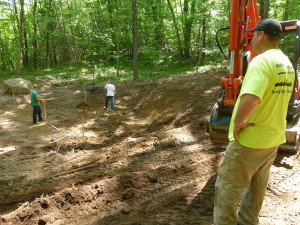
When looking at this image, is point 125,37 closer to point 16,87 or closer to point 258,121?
point 16,87

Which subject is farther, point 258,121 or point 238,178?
point 238,178

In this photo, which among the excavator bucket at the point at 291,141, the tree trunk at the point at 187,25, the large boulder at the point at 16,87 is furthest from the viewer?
the tree trunk at the point at 187,25

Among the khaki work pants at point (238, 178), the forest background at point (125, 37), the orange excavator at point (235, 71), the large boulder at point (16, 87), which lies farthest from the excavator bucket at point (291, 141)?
the large boulder at point (16, 87)

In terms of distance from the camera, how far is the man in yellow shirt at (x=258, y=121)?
2.30m

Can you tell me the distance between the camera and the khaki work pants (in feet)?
8.31

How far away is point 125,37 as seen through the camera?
84.3 ft

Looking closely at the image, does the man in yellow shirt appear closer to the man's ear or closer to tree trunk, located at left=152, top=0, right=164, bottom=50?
the man's ear

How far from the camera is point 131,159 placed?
616cm

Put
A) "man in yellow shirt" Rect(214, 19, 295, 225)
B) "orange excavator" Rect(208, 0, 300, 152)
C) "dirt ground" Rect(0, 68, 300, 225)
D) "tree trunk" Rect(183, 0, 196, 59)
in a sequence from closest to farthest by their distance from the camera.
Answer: "man in yellow shirt" Rect(214, 19, 295, 225), "dirt ground" Rect(0, 68, 300, 225), "orange excavator" Rect(208, 0, 300, 152), "tree trunk" Rect(183, 0, 196, 59)

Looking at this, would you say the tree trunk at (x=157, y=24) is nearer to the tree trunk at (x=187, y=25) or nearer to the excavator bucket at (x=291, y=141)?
the tree trunk at (x=187, y=25)

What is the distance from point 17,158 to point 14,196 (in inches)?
99.7

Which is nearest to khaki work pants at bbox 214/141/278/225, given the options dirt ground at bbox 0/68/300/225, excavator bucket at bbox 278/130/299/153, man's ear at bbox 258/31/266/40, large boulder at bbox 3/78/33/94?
dirt ground at bbox 0/68/300/225

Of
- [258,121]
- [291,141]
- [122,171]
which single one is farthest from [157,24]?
[258,121]

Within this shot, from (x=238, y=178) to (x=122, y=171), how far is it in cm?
330
